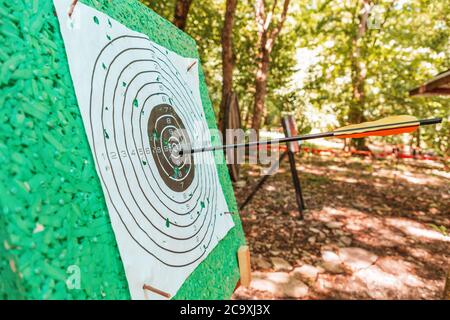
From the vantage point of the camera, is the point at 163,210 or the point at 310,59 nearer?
the point at 163,210

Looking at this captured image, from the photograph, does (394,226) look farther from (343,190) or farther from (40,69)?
(40,69)

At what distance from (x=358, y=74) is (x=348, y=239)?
605 cm

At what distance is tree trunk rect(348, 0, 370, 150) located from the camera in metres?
7.27

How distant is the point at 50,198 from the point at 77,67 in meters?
0.33

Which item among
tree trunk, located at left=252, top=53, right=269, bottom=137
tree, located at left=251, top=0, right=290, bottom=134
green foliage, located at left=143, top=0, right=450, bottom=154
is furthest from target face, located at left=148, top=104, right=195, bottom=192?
green foliage, located at left=143, top=0, right=450, bottom=154

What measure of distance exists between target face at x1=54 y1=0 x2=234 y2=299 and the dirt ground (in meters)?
0.97

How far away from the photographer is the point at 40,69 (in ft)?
1.90

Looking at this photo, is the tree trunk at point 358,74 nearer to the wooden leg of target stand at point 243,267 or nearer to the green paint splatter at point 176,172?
the wooden leg of target stand at point 243,267

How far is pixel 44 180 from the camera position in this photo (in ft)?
1.72

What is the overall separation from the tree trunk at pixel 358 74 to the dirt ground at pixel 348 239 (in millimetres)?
3220

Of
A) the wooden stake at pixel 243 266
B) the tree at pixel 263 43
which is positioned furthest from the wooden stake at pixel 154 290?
the tree at pixel 263 43

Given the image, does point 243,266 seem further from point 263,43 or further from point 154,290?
point 263,43

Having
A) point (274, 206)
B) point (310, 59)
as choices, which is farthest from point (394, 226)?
point (310, 59)

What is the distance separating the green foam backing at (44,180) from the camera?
0.47 metres
